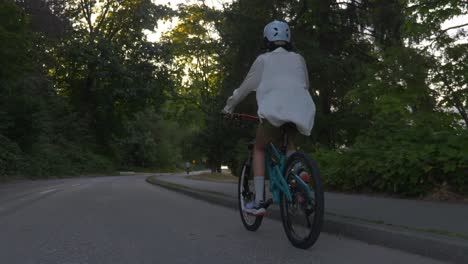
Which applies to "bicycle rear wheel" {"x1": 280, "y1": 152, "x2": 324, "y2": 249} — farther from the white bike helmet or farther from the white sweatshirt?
the white bike helmet

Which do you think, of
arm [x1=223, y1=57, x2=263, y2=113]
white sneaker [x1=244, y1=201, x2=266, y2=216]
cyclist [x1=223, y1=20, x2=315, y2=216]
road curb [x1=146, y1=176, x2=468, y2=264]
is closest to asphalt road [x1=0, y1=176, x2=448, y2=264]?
road curb [x1=146, y1=176, x2=468, y2=264]

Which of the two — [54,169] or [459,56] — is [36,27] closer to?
[54,169]

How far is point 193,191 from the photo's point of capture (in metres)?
10.8

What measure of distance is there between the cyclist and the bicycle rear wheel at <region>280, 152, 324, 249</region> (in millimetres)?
326

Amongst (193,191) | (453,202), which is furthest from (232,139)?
(453,202)

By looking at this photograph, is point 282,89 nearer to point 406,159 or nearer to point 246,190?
point 246,190

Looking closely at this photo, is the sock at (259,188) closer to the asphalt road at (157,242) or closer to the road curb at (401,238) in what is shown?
the asphalt road at (157,242)

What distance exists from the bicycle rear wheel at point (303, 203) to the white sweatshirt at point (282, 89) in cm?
35

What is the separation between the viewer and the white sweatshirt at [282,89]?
15.0 ft

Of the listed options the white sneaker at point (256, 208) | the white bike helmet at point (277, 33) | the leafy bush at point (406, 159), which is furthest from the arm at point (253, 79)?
the leafy bush at point (406, 159)

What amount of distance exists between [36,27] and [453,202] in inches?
827

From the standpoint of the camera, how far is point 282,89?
15.3 feet

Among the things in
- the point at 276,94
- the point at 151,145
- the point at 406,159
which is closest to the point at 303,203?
the point at 276,94

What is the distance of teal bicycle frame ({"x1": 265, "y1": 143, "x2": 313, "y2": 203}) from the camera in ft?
14.9
